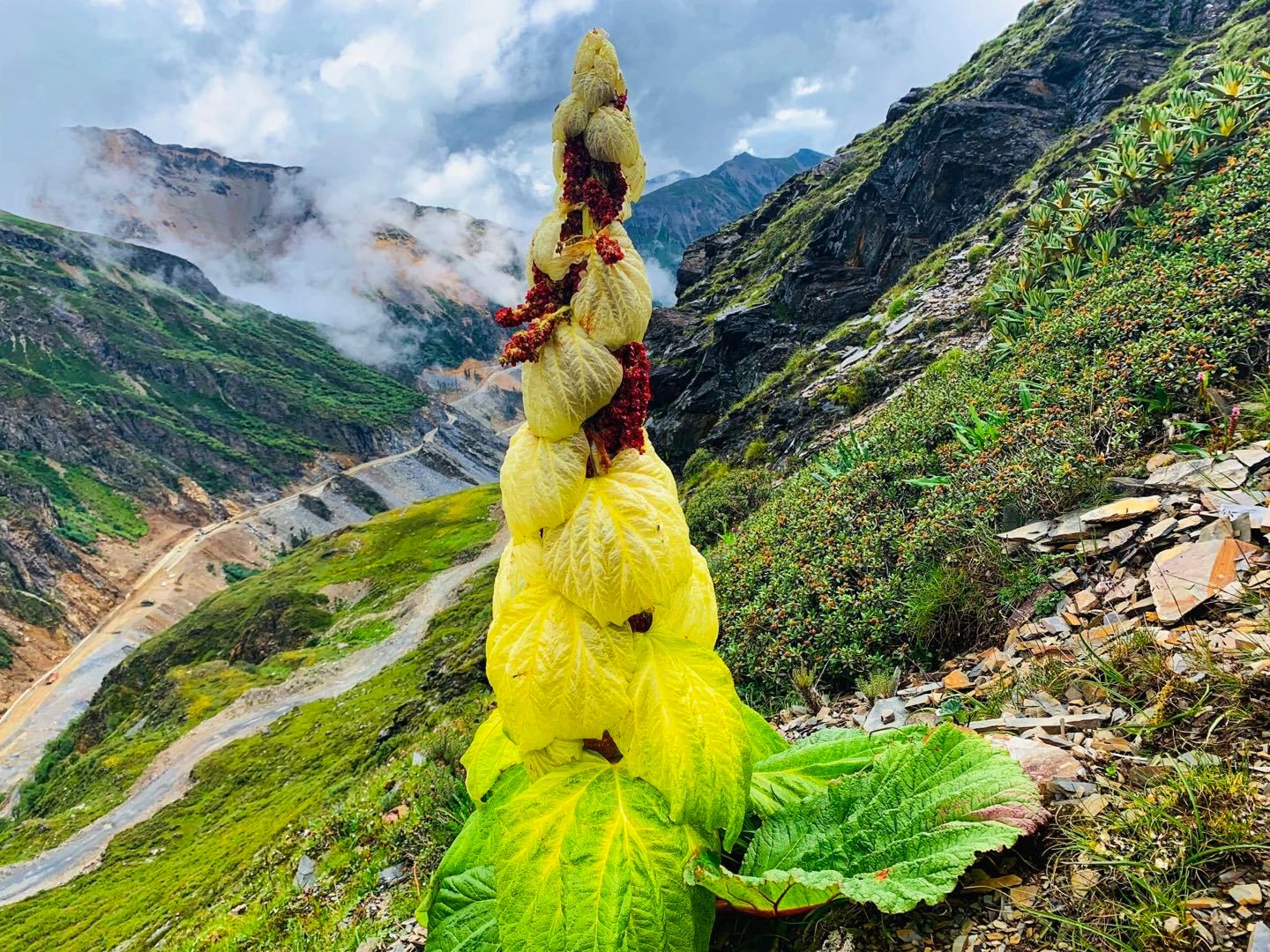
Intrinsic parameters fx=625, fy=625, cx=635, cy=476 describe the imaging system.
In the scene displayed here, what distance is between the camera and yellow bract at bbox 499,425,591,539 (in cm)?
244

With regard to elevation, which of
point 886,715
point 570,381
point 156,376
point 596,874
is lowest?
point 886,715

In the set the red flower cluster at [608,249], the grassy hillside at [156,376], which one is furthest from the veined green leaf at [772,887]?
the grassy hillside at [156,376]

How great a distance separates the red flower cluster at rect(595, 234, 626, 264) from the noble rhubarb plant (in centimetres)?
1

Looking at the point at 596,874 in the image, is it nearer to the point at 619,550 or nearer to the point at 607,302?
the point at 619,550

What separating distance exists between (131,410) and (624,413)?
517 ft

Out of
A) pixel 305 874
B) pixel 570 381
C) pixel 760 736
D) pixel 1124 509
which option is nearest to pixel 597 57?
pixel 570 381

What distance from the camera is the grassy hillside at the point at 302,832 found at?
23.0 ft

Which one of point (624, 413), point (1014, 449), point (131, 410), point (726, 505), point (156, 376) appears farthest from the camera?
point (156, 376)

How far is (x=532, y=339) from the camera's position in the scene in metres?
2.43

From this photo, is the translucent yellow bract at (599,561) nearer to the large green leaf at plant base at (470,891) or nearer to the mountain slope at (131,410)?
the large green leaf at plant base at (470,891)

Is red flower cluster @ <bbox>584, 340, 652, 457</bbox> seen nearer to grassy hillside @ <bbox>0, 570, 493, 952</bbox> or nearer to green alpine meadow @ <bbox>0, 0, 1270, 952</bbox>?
green alpine meadow @ <bbox>0, 0, 1270, 952</bbox>

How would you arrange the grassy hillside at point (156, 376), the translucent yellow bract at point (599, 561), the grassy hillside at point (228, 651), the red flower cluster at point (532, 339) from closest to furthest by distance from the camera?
the translucent yellow bract at point (599, 561) → the red flower cluster at point (532, 339) → the grassy hillside at point (228, 651) → the grassy hillside at point (156, 376)

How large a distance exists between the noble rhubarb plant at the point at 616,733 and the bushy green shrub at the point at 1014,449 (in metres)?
3.92

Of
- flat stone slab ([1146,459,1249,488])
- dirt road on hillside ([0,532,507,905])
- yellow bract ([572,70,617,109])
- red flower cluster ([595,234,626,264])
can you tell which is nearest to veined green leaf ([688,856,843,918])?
red flower cluster ([595,234,626,264])
